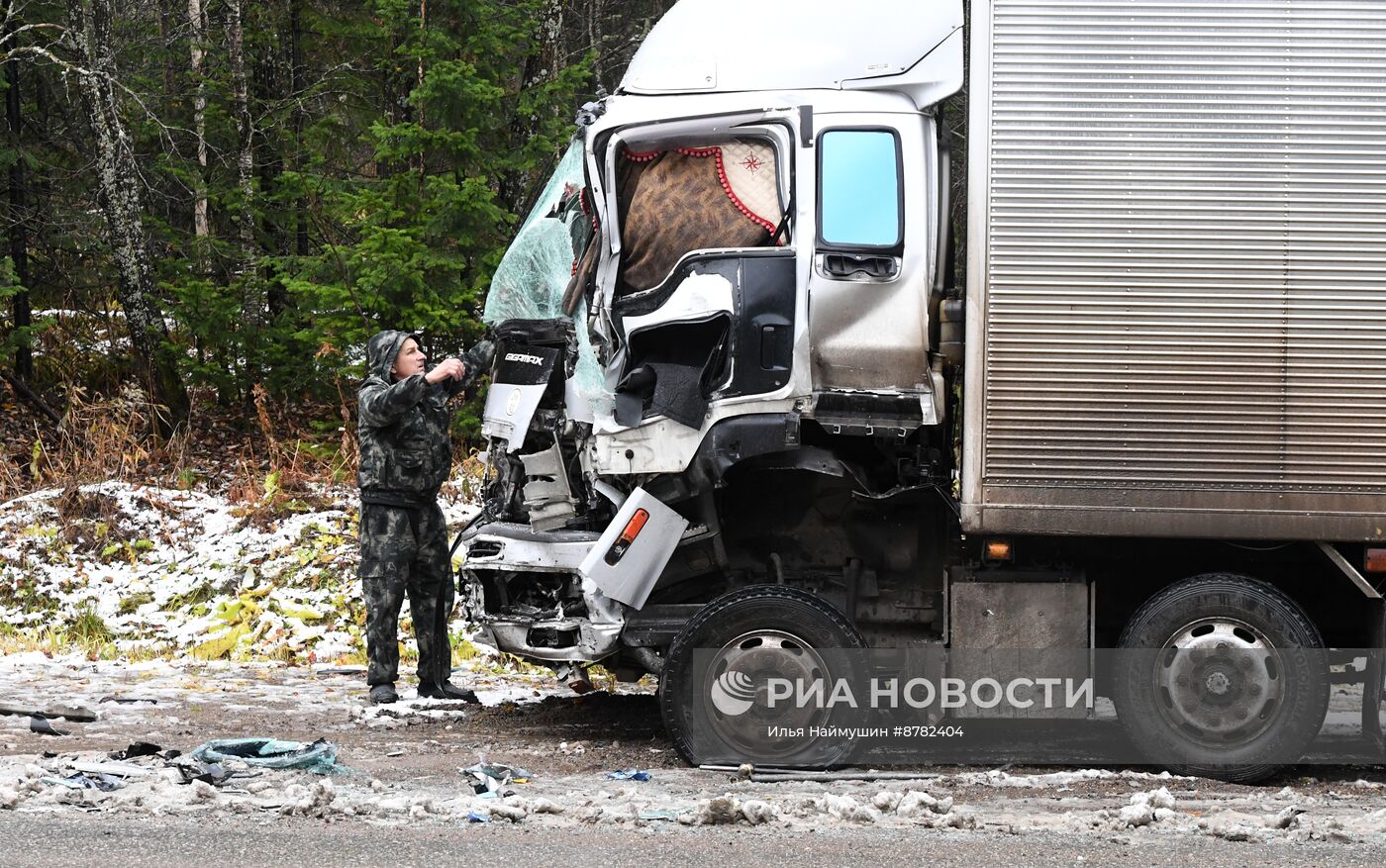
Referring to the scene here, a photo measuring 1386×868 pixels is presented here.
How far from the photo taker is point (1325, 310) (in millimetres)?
5938

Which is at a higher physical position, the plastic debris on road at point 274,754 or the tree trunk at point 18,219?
the tree trunk at point 18,219

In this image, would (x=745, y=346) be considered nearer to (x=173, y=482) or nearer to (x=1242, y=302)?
(x=1242, y=302)

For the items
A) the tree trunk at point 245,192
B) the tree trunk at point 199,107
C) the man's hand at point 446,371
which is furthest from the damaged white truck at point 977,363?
the tree trunk at point 199,107

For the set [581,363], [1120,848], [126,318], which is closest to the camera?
[1120,848]

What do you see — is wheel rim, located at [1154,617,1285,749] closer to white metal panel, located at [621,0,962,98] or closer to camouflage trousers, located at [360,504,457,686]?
white metal panel, located at [621,0,962,98]

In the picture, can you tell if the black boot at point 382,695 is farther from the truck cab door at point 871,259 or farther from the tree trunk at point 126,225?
the tree trunk at point 126,225

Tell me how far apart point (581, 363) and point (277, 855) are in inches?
109

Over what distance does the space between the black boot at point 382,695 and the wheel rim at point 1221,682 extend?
13.0ft

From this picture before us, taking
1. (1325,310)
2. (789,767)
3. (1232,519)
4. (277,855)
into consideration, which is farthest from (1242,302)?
(277,855)

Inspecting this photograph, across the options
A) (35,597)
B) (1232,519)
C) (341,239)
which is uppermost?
(341,239)

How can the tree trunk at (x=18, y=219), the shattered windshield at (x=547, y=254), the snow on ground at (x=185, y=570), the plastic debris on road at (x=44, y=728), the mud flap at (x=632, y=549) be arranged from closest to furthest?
the mud flap at (x=632, y=549)
the plastic debris on road at (x=44, y=728)
the shattered windshield at (x=547, y=254)
the snow on ground at (x=185, y=570)
the tree trunk at (x=18, y=219)

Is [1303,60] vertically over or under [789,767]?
over

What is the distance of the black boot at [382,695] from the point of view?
7691 millimetres

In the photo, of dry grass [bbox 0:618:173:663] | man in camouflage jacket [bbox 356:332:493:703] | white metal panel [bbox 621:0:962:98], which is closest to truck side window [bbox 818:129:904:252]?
white metal panel [bbox 621:0:962:98]
